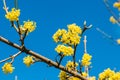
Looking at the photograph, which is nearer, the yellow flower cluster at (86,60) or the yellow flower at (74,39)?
the yellow flower at (74,39)

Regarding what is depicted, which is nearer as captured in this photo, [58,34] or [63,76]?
[58,34]

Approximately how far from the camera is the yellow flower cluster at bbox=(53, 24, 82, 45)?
3.17 meters

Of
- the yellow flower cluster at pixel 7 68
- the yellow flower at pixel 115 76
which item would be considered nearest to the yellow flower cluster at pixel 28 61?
the yellow flower cluster at pixel 7 68

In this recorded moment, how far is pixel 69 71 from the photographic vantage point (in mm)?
3189

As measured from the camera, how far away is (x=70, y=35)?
3188mm

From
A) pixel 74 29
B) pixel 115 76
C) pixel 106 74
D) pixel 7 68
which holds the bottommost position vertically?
pixel 7 68

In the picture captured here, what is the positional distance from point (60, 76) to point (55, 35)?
515 mm

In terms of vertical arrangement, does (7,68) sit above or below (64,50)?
below

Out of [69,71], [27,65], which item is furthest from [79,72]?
Result: [27,65]

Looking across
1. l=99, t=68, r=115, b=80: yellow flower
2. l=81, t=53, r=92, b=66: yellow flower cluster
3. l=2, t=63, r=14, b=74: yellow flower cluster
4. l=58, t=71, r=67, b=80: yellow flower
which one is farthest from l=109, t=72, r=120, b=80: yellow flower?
l=2, t=63, r=14, b=74: yellow flower cluster

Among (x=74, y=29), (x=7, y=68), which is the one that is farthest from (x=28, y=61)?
(x=74, y=29)

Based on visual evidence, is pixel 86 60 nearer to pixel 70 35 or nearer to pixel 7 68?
pixel 70 35

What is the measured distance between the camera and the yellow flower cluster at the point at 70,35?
317 centimetres

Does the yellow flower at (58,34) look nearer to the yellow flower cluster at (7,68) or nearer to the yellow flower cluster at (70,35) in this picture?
the yellow flower cluster at (70,35)
